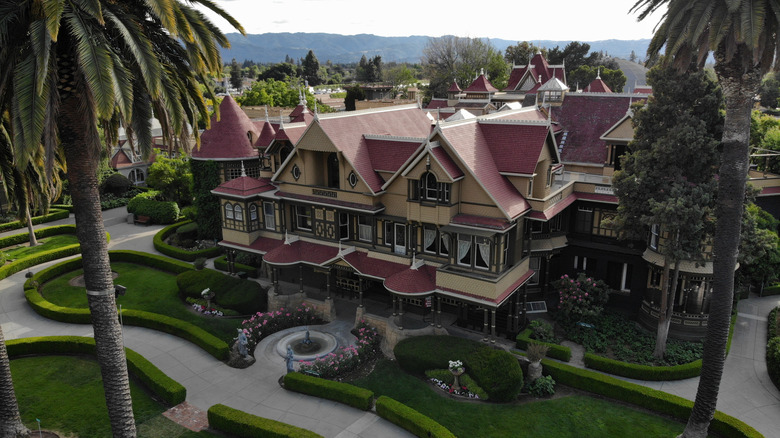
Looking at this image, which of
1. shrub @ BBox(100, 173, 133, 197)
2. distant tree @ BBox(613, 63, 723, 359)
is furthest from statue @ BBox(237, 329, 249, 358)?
shrub @ BBox(100, 173, 133, 197)

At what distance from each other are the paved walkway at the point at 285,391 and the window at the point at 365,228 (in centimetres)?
560

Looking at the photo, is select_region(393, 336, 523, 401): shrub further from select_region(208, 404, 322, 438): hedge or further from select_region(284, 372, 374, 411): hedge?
select_region(208, 404, 322, 438): hedge

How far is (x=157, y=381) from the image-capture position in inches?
1013

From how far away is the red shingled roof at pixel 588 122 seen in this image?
130 feet

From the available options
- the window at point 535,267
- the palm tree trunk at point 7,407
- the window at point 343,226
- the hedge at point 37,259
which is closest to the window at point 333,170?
the window at point 343,226

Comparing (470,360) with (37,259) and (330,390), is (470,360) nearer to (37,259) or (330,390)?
(330,390)

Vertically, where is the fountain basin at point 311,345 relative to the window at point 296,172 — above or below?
below

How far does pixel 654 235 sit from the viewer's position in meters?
31.9

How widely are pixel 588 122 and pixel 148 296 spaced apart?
3523 centimetres

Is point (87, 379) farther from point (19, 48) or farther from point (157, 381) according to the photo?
point (19, 48)

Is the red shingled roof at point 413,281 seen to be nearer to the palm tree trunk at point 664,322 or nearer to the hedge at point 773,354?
the palm tree trunk at point 664,322

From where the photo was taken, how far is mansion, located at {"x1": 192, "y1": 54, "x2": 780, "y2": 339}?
2947 cm

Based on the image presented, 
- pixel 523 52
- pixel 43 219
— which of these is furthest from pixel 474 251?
pixel 523 52

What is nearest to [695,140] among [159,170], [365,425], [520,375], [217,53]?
[520,375]
